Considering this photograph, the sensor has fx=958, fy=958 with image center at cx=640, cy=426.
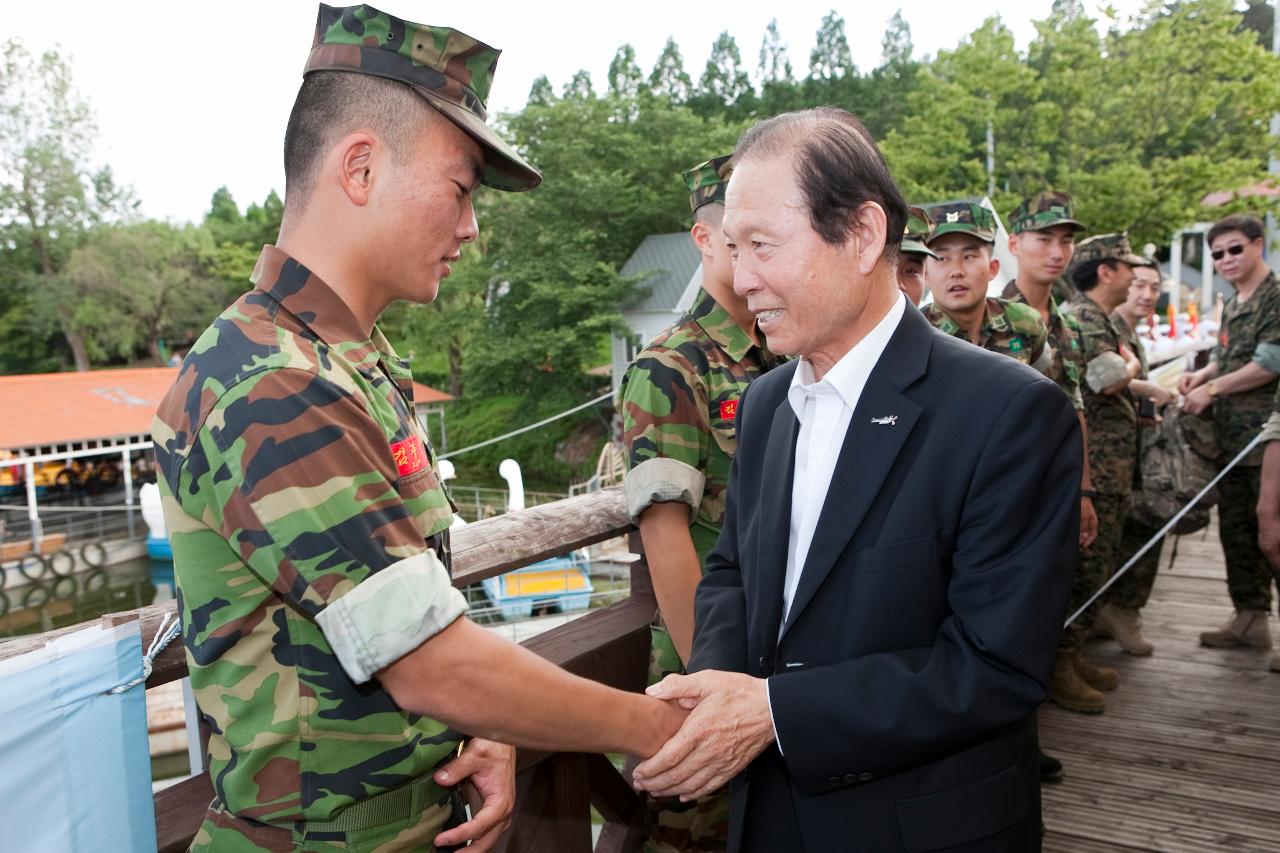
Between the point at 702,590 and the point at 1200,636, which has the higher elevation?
the point at 702,590

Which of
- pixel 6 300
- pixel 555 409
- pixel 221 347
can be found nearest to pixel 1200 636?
pixel 221 347

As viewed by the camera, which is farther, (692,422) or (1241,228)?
(1241,228)

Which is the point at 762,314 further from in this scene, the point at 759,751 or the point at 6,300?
the point at 6,300

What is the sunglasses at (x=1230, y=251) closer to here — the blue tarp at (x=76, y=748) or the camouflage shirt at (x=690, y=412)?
the camouflage shirt at (x=690, y=412)

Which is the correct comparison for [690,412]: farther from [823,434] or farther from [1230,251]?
[1230,251]

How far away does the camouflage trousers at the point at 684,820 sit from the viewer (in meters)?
2.48

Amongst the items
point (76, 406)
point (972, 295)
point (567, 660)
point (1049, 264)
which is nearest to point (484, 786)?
point (567, 660)

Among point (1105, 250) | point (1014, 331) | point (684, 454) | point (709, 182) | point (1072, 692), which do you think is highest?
point (709, 182)

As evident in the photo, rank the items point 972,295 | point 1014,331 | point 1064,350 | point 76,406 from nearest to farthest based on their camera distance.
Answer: point 972,295 < point 1014,331 < point 1064,350 < point 76,406

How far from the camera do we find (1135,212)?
23.4 m

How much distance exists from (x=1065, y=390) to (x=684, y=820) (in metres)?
1.95

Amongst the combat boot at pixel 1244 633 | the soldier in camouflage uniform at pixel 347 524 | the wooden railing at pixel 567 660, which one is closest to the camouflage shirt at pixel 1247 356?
the combat boot at pixel 1244 633

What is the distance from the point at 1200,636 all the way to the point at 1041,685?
4.56 meters

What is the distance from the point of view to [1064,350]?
4512 millimetres
